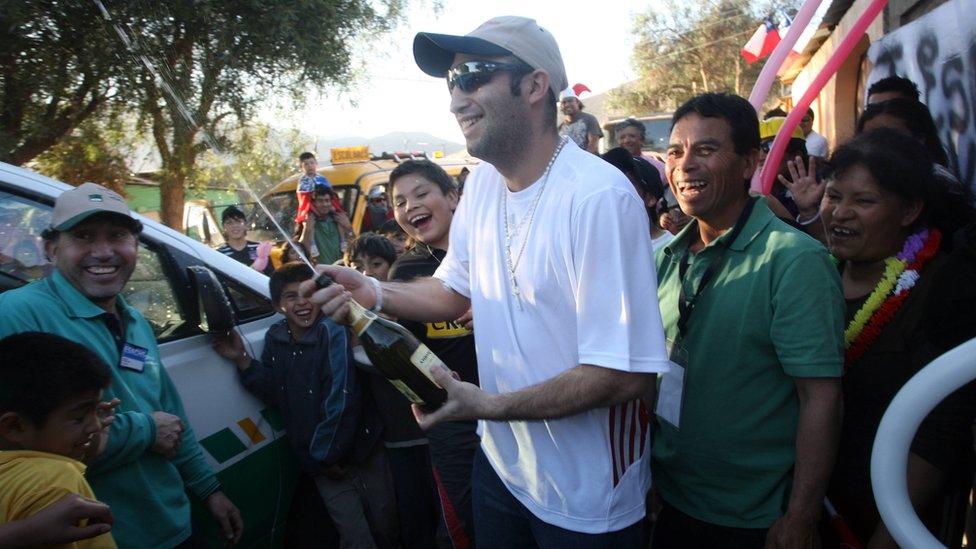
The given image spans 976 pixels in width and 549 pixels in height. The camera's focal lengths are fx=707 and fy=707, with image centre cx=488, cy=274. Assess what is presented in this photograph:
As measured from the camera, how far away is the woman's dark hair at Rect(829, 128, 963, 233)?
2223mm

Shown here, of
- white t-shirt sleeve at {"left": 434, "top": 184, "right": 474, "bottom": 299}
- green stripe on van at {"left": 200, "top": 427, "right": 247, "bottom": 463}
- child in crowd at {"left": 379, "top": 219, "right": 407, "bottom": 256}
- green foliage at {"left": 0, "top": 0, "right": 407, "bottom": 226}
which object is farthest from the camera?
green foliage at {"left": 0, "top": 0, "right": 407, "bottom": 226}

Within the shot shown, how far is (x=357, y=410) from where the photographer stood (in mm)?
3225

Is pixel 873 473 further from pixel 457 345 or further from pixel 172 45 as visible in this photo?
pixel 172 45

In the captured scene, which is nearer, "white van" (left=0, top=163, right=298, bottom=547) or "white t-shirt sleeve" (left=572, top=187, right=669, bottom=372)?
"white t-shirt sleeve" (left=572, top=187, right=669, bottom=372)

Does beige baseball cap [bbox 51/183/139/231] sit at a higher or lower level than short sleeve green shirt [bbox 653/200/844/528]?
higher

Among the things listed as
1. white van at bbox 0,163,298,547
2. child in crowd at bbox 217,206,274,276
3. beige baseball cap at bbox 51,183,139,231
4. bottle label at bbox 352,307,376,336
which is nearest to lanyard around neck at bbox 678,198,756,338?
bottle label at bbox 352,307,376,336

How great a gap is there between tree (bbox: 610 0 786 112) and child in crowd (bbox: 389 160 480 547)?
29401 mm

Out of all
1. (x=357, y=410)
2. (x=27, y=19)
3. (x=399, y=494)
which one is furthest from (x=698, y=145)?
(x=27, y=19)

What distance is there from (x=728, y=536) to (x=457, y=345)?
148cm

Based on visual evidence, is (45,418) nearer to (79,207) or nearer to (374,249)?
(79,207)

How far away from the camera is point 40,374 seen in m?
1.94

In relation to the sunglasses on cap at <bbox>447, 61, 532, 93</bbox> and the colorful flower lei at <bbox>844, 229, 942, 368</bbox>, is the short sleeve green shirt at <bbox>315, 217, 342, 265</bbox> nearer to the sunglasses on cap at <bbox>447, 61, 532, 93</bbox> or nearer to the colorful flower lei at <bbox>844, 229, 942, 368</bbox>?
the sunglasses on cap at <bbox>447, 61, 532, 93</bbox>

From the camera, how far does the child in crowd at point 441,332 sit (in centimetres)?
312

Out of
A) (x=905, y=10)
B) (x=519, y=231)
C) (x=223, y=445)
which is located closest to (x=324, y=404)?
(x=223, y=445)
